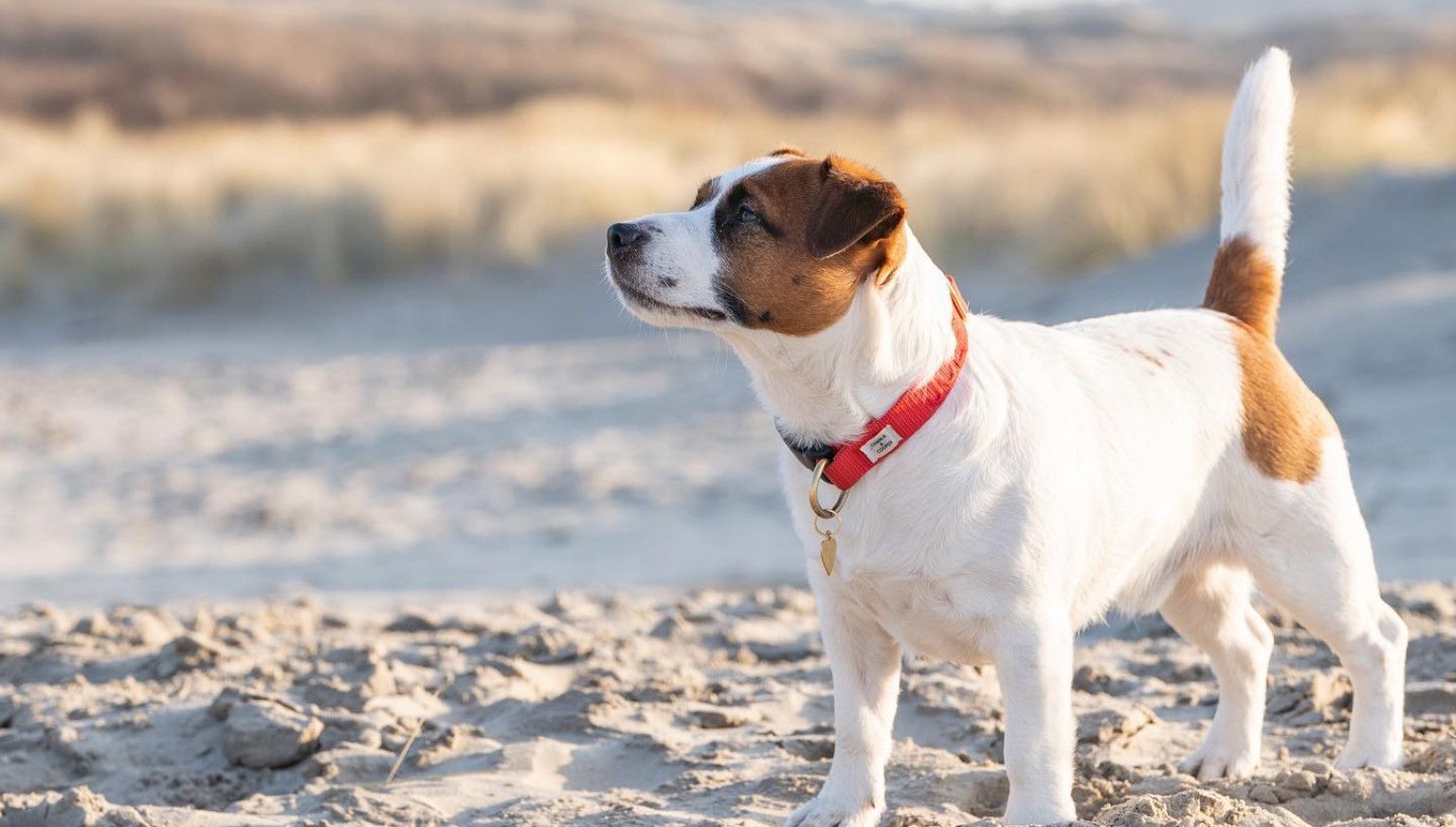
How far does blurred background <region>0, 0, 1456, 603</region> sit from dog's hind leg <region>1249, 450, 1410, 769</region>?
3149 mm

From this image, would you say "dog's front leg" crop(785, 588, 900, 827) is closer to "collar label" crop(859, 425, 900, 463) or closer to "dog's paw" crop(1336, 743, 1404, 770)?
"collar label" crop(859, 425, 900, 463)

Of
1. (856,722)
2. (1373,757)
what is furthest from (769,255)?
(1373,757)

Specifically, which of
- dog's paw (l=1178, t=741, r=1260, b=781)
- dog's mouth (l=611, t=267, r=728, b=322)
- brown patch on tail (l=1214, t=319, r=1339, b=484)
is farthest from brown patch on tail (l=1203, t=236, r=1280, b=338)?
dog's mouth (l=611, t=267, r=728, b=322)

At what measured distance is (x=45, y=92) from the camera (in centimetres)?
3050

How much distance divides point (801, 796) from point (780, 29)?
64318mm

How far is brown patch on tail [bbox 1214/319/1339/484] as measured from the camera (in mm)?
3965

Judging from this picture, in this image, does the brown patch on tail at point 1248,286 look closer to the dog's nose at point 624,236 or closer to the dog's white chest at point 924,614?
the dog's white chest at point 924,614

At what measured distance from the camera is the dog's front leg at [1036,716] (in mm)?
3459

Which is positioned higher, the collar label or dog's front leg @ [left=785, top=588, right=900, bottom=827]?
the collar label

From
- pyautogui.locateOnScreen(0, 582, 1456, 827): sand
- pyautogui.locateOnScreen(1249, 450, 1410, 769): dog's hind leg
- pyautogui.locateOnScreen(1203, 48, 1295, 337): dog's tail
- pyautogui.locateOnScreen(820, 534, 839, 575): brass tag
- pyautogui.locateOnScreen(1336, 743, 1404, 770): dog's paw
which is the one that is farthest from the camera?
pyautogui.locateOnScreen(1203, 48, 1295, 337): dog's tail

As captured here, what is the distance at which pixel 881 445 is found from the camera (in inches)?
137

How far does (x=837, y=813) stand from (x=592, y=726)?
3.23 ft

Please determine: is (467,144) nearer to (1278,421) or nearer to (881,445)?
(1278,421)

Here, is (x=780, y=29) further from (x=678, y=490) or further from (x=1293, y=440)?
(x=1293, y=440)
